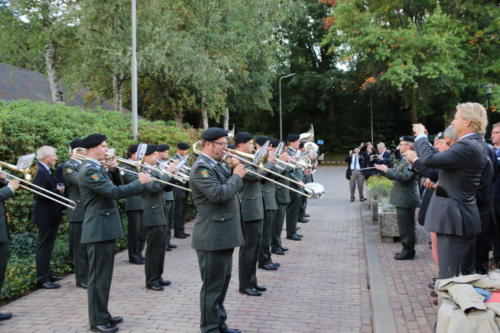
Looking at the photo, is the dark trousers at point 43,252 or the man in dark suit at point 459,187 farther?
the dark trousers at point 43,252

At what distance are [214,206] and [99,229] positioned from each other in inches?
53.8

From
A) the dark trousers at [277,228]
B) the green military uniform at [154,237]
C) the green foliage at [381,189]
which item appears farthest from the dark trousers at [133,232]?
the green foliage at [381,189]

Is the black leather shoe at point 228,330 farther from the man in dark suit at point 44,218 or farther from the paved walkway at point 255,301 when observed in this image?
the man in dark suit at point 44,218

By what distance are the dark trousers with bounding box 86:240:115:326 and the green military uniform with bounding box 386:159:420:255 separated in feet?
16.1

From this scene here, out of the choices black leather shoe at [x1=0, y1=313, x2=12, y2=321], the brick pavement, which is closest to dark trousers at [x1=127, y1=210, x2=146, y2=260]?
the brick pavement

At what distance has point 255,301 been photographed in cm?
618

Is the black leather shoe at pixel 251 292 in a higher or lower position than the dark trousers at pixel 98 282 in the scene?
lower

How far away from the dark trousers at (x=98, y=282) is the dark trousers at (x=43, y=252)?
2.08 m

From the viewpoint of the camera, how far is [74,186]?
6941 millimetres

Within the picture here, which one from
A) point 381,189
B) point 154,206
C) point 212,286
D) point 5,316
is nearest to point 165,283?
point 154,206

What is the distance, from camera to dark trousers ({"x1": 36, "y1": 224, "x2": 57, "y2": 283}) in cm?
686

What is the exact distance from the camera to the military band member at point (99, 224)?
199 inches

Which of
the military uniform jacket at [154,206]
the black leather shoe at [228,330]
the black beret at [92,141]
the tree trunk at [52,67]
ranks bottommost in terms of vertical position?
the black leather shoe at [228,330]

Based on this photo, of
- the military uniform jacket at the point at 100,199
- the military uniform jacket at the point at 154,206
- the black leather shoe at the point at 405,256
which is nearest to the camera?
the military uniform jacket at the point at 100,199
